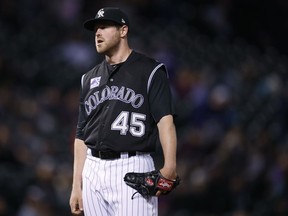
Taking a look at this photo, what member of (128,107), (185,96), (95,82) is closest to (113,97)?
(128,107)

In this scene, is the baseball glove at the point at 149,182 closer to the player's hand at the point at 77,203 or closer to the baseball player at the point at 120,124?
the baseball player at the point at 120,124

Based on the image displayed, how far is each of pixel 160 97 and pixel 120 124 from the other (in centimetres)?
30

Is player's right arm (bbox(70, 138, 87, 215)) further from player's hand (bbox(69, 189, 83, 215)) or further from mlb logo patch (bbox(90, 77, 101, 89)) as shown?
mlb logo patch (bbox(90, 77, 101, 89))

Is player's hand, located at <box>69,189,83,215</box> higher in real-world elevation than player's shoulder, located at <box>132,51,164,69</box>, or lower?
lower

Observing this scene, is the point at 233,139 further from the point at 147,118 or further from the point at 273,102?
the point at 147,118

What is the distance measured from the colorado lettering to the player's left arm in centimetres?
25

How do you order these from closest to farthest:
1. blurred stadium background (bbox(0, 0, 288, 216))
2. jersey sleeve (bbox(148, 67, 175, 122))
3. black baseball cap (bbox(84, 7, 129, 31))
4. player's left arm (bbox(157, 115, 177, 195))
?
player's left arm (bbox(157, 115, 177, 195)) → jersey sleeve (bbox(148, 67, 175, 122)) → black baseball cap (bbox(84, 7, 129, 31)) → blurred stadium background (bbox(0, 0, 288, 216))

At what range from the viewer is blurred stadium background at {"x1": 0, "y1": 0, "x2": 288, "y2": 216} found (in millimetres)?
9453

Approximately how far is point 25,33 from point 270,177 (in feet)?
14.4

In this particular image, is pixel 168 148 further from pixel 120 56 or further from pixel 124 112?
pixel 120 56

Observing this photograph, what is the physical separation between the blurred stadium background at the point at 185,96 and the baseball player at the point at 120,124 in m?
4.07

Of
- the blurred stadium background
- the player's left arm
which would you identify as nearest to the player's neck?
the player's left arm

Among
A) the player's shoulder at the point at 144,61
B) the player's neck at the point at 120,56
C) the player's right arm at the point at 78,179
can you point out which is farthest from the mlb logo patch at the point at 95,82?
the player's right arm at the point at 78,179

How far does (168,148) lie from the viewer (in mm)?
5000
